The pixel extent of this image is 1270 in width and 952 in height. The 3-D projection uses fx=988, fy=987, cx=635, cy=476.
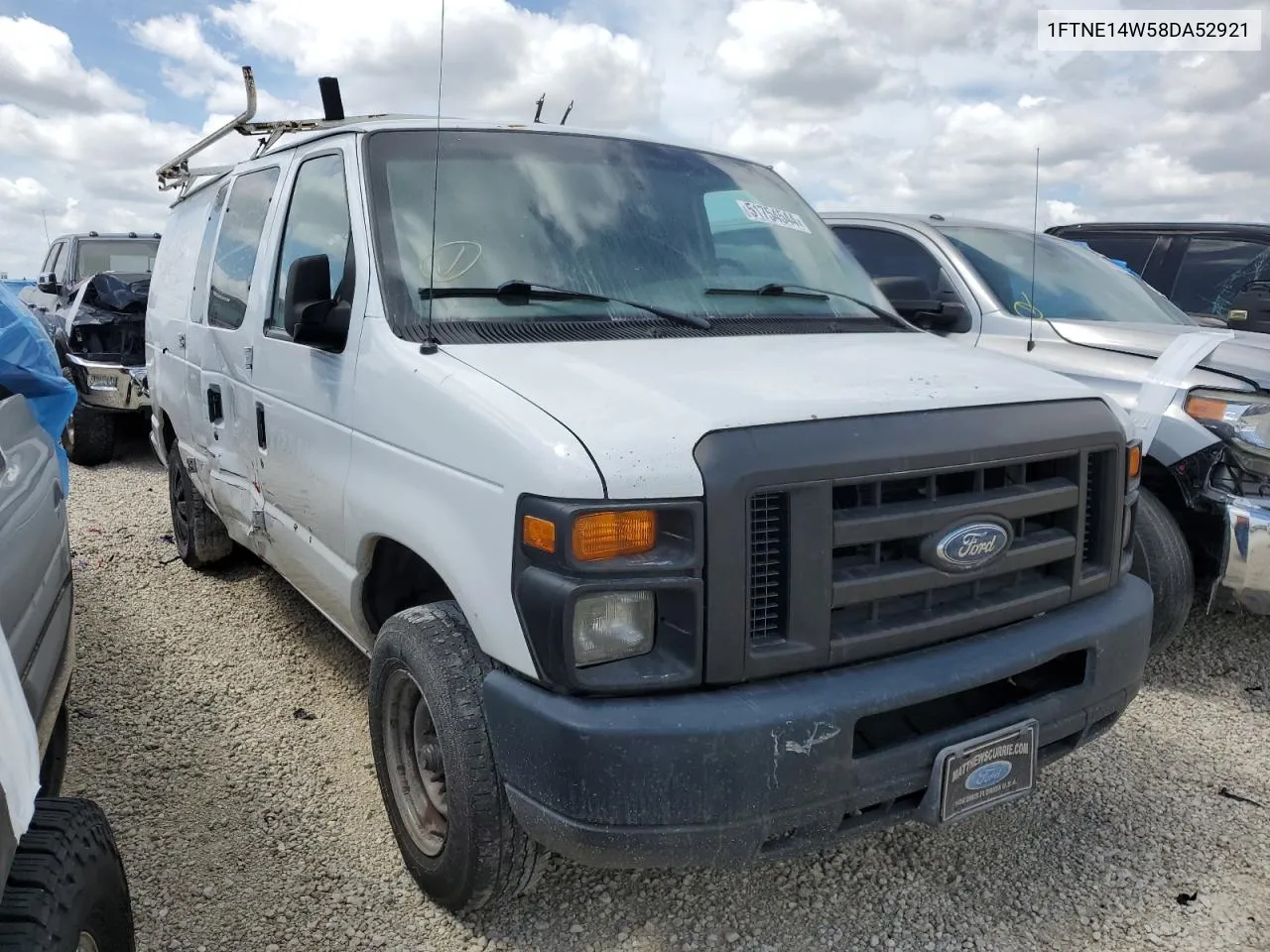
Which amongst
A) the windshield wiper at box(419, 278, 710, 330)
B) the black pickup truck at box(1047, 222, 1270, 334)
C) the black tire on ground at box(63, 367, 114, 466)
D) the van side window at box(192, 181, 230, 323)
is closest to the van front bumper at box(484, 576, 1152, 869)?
the windshield wiper at box(419, 278, 710, 330)

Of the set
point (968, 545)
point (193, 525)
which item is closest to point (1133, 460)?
point (968, 545)

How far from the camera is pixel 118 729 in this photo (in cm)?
362

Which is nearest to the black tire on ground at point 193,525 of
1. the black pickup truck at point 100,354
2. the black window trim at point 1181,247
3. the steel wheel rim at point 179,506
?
the steel wheel rim at point 179,506

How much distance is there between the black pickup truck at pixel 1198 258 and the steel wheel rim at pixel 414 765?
6448mm

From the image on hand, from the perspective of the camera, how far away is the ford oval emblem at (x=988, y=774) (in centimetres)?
227

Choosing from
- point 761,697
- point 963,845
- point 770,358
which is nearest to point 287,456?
point 770,358

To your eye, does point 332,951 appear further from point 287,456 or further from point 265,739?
point 287,456

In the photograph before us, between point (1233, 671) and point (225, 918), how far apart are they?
4029 millimetres

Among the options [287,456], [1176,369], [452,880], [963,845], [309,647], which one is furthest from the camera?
[309,647]

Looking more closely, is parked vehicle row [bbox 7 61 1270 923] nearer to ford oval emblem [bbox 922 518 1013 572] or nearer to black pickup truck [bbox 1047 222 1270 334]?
ford oval emblem [bbox 922 518 1013 572]

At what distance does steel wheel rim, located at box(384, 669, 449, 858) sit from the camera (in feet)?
8.57

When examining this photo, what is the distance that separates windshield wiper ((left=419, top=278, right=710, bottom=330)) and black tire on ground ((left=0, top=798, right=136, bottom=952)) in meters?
1.50

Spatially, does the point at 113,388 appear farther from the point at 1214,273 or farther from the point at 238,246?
the point at 1214,273

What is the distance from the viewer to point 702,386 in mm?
2291
